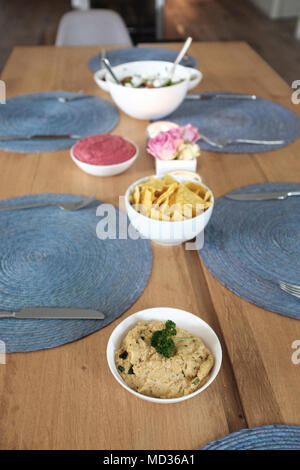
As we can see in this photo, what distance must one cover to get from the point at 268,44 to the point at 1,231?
4522 mm

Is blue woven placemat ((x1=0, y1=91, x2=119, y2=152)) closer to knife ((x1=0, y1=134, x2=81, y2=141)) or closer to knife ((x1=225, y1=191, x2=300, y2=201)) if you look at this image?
knife ((x1=0, y1=134, x2=81, y2=141))

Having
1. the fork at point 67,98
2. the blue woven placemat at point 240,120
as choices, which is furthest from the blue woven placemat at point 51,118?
the blue woven placemat at point 240,120

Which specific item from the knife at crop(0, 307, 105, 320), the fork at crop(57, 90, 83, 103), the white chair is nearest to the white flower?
the knife at crop(0, 307, 105, 320)

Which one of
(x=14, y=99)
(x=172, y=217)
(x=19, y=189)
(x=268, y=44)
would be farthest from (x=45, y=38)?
(x=172, y=217)

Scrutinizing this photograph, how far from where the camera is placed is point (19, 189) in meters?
1.04

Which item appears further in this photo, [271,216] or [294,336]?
[271,216]

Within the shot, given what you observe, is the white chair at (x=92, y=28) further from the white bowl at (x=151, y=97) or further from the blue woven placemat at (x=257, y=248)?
the blue woven placemat at (x=257, y=248)

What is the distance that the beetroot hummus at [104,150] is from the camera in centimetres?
107

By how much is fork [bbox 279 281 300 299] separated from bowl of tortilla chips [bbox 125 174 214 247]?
18cm

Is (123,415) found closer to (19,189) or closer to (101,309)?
(101,309)

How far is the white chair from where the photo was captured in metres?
2.27

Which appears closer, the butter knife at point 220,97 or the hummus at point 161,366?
the hummus at point 161,366

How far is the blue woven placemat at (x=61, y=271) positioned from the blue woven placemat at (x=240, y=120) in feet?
1.54

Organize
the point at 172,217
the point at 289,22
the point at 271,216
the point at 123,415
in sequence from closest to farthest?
the point at 123,415 < the point at 172,217 < the point at 271,216 < the point at 289,22
